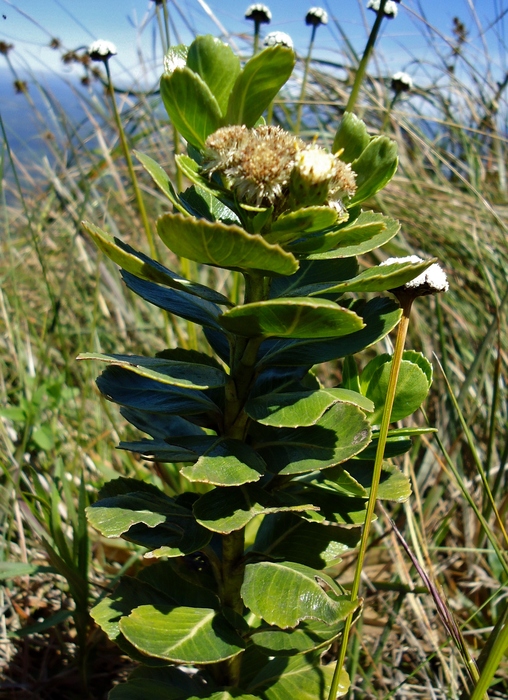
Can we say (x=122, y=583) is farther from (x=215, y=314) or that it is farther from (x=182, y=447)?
(x=215, y=314)

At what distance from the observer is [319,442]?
0.84m

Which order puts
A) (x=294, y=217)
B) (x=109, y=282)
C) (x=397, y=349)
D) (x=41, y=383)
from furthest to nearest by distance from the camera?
(x=109, y=282) < (x=41, y=383) < (x=397, y=349) < (x=294, y=217)

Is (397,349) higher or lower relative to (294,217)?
lower

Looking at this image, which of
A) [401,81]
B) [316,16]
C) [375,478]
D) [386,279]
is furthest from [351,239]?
[316,16]

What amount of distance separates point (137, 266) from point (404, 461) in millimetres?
1262

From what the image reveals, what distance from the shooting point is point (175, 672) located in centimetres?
108

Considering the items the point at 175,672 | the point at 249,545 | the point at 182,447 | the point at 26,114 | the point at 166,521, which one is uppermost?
the point at 26,114

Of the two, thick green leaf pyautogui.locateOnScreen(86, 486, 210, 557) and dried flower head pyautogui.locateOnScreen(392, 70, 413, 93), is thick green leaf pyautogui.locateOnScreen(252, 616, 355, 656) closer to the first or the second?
thick green leaf pyautogui.locateOnScreen(86, 486, 210, 557)

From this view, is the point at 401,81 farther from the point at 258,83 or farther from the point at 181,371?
the point at 181,371

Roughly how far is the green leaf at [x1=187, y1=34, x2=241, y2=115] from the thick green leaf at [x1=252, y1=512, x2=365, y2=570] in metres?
0.64

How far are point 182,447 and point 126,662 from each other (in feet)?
2.63

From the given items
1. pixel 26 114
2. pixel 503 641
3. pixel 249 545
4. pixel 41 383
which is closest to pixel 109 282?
pixel 41 383

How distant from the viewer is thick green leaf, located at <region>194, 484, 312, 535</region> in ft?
2.61

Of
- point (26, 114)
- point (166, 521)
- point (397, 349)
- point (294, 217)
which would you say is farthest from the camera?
point (26, 114)
